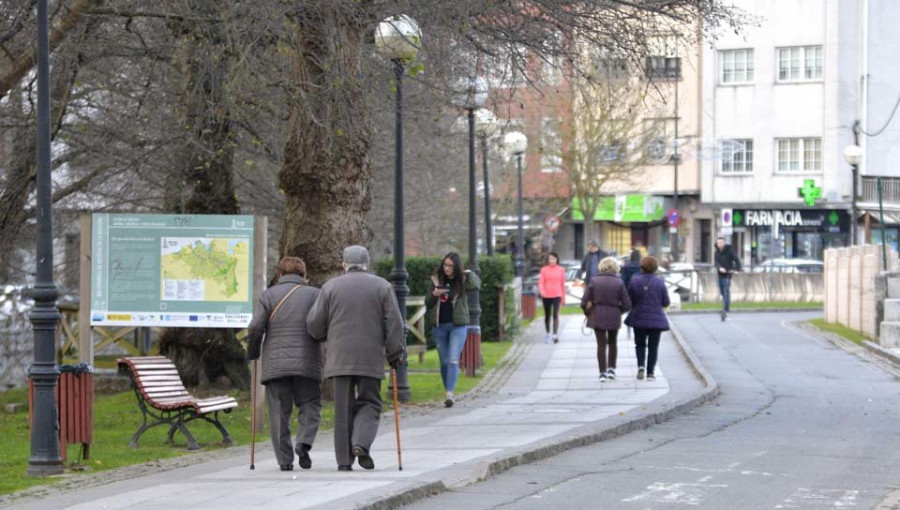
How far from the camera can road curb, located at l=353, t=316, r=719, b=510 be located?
374 inches

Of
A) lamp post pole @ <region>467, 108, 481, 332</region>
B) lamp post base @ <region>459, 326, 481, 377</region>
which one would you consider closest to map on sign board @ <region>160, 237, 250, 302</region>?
lamp post pole @ <region>467, 108, 481, 332</region>

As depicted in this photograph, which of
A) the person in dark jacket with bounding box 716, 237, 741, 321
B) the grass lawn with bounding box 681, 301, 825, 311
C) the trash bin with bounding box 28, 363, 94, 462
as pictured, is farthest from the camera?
the grass lawn with bounding box 681, 301, 825, 311

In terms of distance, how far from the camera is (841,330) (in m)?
29.9

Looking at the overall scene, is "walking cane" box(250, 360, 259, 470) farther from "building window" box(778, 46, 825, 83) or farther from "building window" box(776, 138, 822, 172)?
"building window" box(776, 138, 822, 172)

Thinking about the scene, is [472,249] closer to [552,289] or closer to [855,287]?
[552,289]

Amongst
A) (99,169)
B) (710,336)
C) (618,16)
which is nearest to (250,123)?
(99,169)

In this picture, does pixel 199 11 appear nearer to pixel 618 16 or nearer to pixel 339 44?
pixel 339 44

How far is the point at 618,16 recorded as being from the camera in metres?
15.8

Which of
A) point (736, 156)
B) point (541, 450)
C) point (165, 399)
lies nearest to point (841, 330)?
point (541, 450)

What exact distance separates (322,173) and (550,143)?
3675 cm

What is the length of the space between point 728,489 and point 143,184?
15.5 metres

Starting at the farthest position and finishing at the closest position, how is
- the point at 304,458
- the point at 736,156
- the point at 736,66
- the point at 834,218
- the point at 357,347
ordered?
the point at 736,156, the point at 736,66, the point at 834,218, the point at 304,458, the point at 357,347

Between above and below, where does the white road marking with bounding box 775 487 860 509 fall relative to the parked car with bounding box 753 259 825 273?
below

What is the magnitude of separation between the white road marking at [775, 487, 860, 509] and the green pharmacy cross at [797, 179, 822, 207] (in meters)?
46.1
